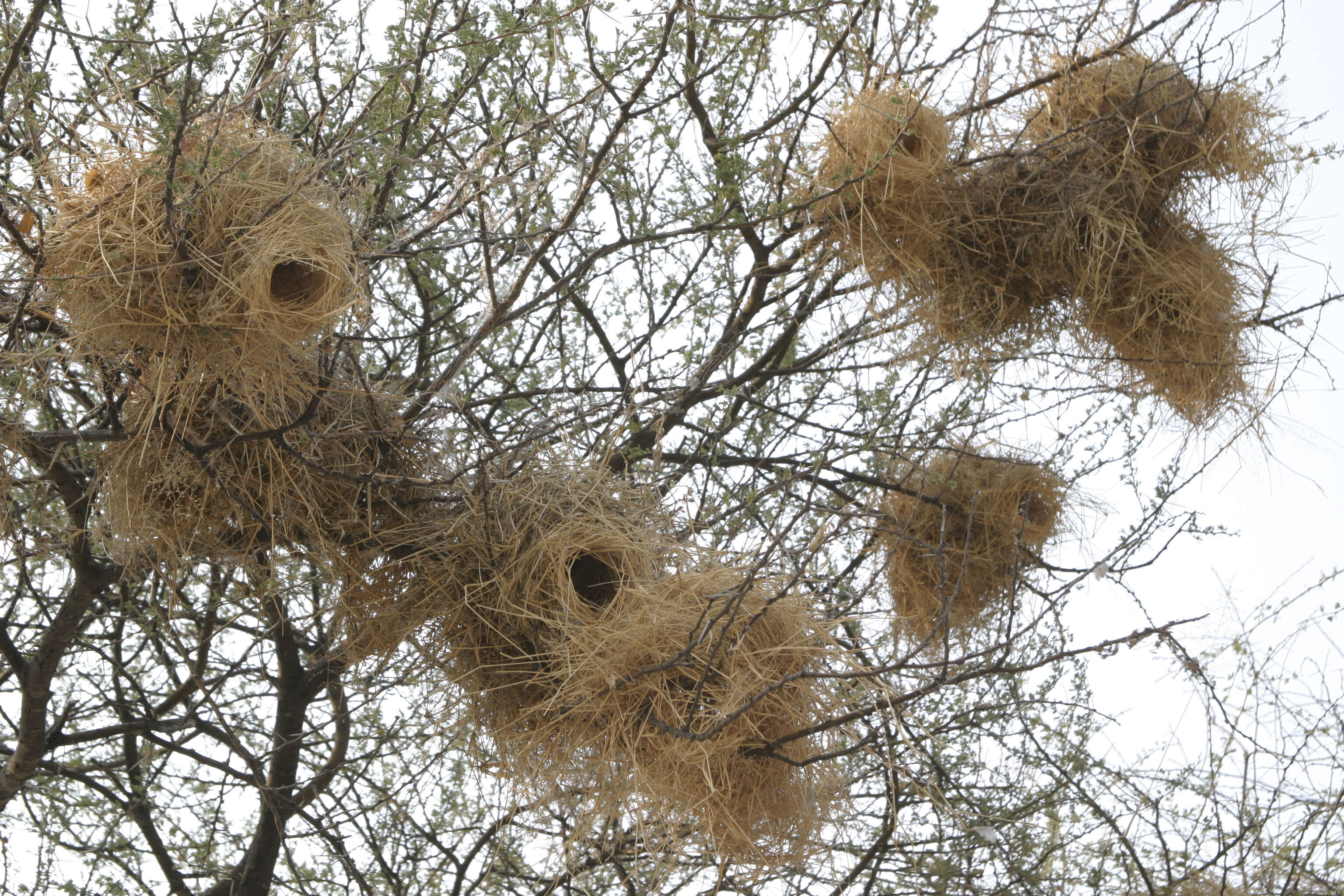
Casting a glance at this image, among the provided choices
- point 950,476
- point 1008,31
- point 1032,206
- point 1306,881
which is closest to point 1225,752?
point 1306,881

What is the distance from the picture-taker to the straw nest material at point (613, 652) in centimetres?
218

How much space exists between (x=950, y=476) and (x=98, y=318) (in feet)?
7.01

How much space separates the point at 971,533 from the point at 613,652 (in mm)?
1345

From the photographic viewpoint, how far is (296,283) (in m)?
2.23

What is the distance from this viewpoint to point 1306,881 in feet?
12.8

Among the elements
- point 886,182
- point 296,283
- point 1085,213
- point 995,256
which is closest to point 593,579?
point 296,283

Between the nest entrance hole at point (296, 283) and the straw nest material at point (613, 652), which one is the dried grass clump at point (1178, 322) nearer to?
the straw nest material at point (613, 652)

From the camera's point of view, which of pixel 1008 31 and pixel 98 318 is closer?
pixel 98 318

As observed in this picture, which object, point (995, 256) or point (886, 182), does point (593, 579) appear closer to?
point (886, 182)

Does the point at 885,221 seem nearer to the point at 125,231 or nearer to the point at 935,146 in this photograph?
the point at 935,146

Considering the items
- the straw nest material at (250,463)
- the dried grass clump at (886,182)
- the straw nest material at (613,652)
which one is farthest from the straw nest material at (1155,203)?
the straw nest material at (250,463)

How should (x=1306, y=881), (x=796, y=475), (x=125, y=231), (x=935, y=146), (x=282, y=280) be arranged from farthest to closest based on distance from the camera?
(x=1306, y=881), (x=935, y=146), (x=796, y=475), (x=282, y=280), (x=125, y=231)

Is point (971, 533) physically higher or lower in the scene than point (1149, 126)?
lower

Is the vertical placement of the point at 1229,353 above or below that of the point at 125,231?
above
